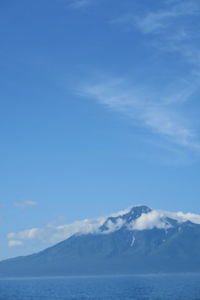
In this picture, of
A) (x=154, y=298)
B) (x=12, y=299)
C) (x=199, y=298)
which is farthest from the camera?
(x=12, y=299)

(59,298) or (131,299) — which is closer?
(131,299)

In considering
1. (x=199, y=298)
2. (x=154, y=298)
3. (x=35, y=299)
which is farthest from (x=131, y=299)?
(x=35, y=299)

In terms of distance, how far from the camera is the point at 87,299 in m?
166

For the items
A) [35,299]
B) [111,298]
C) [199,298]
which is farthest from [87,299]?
[199,298]

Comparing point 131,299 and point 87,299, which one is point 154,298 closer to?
point 131,299

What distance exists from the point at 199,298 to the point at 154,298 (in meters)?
18.0

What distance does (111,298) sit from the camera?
17100cm

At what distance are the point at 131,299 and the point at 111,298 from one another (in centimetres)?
1184

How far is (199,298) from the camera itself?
475ft

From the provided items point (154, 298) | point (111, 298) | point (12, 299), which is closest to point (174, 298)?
point (154, 298)

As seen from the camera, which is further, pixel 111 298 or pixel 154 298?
pixel 111 298

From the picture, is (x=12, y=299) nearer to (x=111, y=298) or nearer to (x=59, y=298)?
(x=59, y=298)

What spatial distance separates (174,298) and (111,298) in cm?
2778

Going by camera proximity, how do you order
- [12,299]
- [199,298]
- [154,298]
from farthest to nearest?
1. [12,299]
2. [154,298]
3. [199,298]
